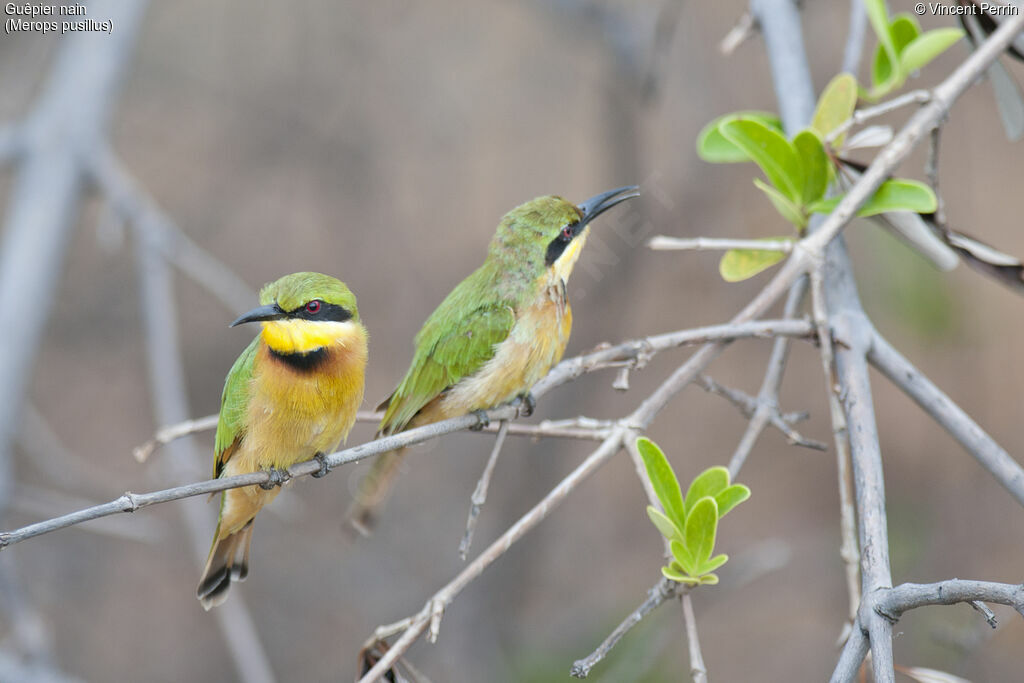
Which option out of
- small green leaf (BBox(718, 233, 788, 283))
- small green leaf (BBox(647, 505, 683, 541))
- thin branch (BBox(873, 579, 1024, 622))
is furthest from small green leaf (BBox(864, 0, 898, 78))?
thin branch (BBox(873, 579, 1024, 622))

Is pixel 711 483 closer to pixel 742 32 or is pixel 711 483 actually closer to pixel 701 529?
pixel 701 529

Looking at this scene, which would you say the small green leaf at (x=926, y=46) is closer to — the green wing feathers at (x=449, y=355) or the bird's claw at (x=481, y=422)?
the green wing feathers at (x=449, y=355)

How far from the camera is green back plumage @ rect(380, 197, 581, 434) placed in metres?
1.96

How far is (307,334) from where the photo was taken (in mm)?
1563

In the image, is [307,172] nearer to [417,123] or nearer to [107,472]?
[417,123]

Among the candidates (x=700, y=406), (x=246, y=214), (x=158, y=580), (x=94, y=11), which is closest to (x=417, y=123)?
(x=246, y=214)

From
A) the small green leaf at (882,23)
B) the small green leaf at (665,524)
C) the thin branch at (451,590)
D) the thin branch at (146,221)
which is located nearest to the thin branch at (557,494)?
the thin branch at (451,590)

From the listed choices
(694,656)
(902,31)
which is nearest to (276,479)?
(694,656)

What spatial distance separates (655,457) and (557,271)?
2.63 feet

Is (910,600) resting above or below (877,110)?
below

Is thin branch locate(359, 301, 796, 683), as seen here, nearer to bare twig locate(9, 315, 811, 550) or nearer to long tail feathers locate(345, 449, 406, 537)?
bare twig locate(9, 315, 811, 550)

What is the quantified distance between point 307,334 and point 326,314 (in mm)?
75

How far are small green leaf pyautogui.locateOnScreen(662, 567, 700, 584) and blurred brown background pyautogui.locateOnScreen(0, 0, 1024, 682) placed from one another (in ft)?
6.75

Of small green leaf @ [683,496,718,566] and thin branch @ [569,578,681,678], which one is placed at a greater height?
small green leaf @ [683,496,718,566]
